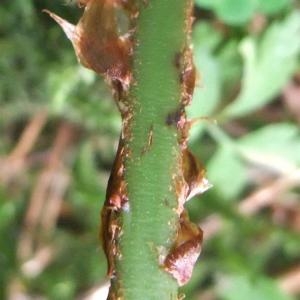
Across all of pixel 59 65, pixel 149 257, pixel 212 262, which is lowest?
pixel 149 257

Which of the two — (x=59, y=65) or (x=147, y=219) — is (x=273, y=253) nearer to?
(x=59, y=65)

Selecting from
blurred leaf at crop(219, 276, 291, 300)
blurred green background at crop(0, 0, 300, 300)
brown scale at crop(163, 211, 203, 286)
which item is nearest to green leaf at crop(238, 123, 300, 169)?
blurred green background at crop(0, 0, 300, 300)

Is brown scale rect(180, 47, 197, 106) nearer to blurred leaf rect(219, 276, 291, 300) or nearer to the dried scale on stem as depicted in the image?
the dried scale on stem

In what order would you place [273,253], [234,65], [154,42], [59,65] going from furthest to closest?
[273,253] → [234,65] → [59,65] → [154,42]

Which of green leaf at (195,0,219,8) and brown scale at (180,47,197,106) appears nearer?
brown scale at (180,47,197,106)

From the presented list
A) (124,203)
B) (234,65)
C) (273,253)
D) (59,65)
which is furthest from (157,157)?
(273,253)

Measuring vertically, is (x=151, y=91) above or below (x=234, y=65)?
below

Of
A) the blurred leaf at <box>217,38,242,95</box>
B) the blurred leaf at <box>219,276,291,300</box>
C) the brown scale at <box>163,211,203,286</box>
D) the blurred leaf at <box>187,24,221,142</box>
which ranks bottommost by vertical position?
the brown scale at <box>163,211,203,286</box>
